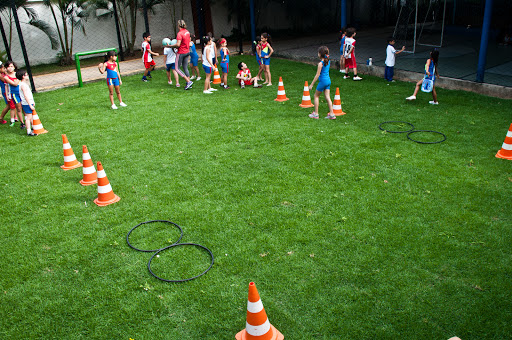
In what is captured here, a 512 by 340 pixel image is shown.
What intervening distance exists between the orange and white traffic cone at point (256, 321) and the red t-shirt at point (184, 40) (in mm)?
9827

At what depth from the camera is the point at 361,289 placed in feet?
13.3

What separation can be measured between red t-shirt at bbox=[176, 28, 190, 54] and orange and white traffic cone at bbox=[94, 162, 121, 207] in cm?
694

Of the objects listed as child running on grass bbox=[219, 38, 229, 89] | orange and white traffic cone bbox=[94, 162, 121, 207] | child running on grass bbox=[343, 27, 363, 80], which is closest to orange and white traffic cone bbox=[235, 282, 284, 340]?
orange and white traffic cone bbox=[94, 162, 121, 207]

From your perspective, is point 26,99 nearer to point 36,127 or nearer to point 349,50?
point 36,127

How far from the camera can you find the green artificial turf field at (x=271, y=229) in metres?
3.79

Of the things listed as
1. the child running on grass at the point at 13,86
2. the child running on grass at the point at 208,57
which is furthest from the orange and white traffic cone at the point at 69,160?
the child running on grass at the point at 208,57

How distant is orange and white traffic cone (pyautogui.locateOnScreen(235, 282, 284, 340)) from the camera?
132 inches

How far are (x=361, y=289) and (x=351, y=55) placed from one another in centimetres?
961

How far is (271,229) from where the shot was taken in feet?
16.6

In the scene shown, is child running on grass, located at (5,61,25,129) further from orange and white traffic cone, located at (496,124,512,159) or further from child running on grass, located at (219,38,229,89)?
orange and white traffic cone, located at (496,124,512,159)

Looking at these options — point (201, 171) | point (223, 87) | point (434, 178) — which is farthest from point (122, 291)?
point (223, 87)

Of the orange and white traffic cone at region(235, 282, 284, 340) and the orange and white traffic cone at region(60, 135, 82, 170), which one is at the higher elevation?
the orange and white traffic cone at region(60, 135, 82, 170)

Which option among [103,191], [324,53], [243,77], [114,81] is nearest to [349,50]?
[243,77]

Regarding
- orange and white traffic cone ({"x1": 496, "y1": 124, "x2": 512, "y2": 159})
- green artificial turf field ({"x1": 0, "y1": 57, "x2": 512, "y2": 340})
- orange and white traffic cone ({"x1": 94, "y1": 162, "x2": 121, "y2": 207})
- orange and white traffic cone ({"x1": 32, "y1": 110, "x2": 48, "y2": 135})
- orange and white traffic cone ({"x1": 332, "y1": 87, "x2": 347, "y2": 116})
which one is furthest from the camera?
orange and white traffic cone ({"x1": 332, "y1": 87, "x2": 347, "y2": 116})
